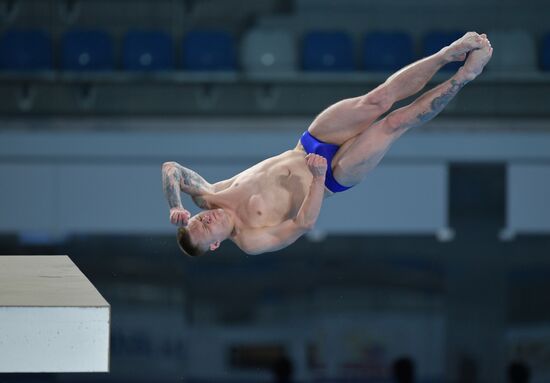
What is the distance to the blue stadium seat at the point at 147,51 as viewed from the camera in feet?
39.8

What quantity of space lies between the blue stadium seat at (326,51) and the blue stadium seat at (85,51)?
87.1 inches

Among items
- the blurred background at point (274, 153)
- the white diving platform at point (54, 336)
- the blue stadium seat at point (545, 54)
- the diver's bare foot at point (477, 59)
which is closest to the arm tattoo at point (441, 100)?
the diver's bare foot at point (477, 59)

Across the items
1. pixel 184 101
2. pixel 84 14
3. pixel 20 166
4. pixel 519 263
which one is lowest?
pixel 519 263

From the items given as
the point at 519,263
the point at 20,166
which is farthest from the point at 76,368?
the point at 519,263

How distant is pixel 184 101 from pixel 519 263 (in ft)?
13.3

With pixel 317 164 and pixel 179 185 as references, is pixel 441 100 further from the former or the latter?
pixel 179 185

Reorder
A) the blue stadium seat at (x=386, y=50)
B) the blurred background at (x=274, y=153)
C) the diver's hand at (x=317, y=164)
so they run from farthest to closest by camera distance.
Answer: the blue stadium seat at (x=386, y=50) < the blurred background at (x=274, y=153) < the diver's hand at (x=317, y=164)

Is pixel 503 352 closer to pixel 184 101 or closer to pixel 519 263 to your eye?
pixel 519 263

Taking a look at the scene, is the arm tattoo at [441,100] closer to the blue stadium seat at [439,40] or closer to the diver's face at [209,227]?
the diver's face at [209,227]

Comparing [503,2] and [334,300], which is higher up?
[503,2]

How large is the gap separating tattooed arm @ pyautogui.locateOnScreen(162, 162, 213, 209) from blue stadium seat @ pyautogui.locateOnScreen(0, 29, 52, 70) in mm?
5927

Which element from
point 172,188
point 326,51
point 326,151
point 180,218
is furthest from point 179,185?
point 326,51

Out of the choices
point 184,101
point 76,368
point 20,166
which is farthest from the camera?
point 184,101

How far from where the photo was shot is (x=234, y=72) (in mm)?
11914
